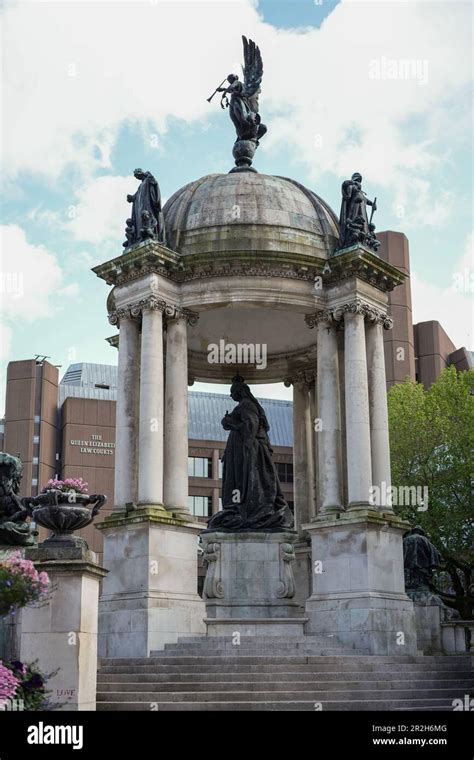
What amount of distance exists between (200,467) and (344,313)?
68.9 metres

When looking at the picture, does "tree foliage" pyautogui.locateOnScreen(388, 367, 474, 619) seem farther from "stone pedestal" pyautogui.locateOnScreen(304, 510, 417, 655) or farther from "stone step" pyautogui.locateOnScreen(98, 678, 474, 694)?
"stone step" pyautogui.locateOnScreen(98, 678, 474, 694)

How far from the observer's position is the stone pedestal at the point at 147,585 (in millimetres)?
23234

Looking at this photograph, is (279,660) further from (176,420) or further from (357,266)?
(357,266)

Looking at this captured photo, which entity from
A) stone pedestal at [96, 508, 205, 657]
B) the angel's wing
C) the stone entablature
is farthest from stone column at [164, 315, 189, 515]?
the angel's wing

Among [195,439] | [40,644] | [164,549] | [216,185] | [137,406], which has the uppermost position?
[195,439]

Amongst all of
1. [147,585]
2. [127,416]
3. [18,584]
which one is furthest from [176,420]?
[18,584]

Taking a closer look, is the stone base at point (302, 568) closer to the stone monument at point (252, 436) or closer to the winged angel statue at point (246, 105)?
the stone monument at point (252, 436)

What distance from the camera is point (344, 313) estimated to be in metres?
26.8

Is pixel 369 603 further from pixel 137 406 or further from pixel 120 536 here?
pixel 137 406

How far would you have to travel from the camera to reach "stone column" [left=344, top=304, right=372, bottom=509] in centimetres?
2533

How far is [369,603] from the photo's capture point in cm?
2373
